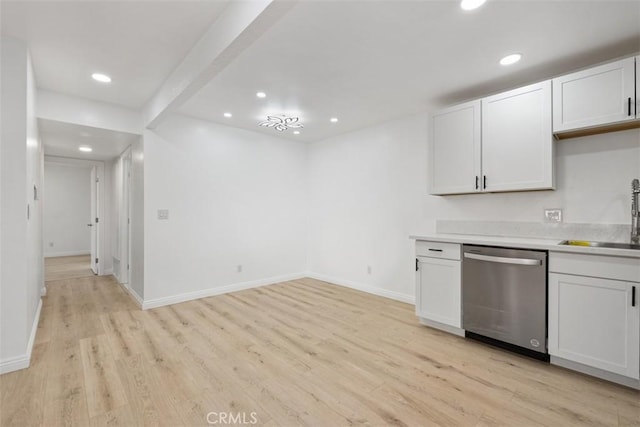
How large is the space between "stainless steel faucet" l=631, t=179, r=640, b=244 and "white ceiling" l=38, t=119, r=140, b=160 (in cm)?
538

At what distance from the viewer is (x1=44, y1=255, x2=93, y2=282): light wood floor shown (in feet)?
18.5

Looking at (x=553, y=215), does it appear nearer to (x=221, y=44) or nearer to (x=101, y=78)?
(x=221, y=44)

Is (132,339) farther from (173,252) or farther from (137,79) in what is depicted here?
(137,79)

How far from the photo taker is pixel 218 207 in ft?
14.6

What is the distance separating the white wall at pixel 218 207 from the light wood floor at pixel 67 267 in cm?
310

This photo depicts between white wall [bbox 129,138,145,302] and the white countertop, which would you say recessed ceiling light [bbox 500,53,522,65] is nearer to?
the white countertop

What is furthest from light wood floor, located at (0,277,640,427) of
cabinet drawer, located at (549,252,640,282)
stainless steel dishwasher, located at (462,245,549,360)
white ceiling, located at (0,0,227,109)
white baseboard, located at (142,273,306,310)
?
white ceiling, located at (0,0,227,109)

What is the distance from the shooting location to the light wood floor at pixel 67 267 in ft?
18.5

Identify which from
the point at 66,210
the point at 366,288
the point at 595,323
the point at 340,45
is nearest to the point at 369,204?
the point at 366,288

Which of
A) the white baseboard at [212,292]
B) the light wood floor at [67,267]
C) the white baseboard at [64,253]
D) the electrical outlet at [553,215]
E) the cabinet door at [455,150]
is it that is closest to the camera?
the electrical outlet at [553,215]

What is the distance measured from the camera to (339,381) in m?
2.15

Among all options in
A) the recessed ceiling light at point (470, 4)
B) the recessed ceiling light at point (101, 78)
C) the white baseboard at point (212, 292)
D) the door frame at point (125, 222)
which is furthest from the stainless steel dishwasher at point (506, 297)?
the door frame at point (125, 222)

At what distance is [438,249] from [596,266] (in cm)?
120

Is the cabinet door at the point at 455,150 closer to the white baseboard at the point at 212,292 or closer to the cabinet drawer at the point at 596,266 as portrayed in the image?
the cabinet drawer at the point at 596,266
